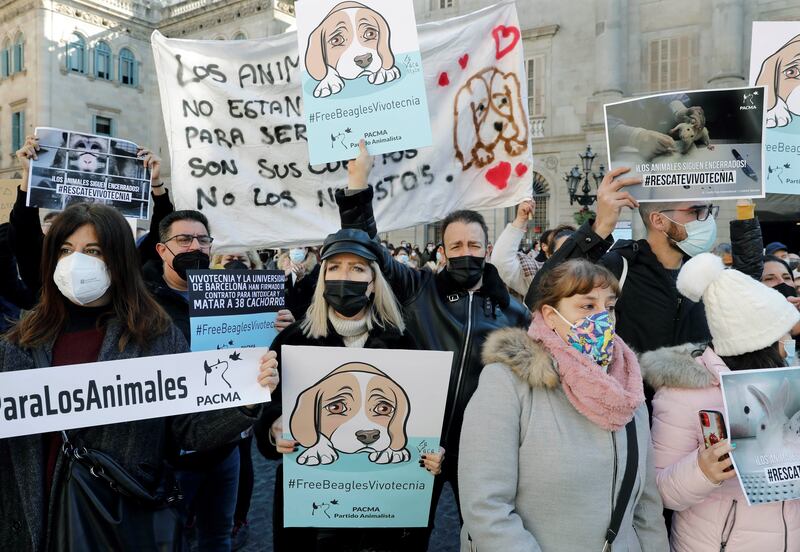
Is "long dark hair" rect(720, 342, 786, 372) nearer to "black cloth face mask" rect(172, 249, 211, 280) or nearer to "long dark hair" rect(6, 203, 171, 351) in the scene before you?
"long dark hair" rect(6, 203, 171, 351)

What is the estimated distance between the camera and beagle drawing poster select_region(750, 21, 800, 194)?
3.50m

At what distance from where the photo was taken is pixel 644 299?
2.77 metres

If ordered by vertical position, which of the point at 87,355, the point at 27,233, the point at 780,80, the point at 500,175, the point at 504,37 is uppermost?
the point at 504,37

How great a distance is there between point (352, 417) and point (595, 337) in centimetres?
97

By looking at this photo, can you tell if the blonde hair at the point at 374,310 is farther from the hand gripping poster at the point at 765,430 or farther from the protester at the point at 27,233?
the protester at the point at 27,233

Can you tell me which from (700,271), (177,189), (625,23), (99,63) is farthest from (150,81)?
(700,271)

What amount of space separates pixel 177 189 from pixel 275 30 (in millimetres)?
28815

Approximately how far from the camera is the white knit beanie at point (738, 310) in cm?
207

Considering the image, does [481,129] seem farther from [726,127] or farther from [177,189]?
[177,189]

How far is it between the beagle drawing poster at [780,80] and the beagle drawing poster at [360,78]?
2.16 m

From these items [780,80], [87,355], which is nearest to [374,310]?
[87,355]

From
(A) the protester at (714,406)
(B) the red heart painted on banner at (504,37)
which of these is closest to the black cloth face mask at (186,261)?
(B) the red heart painted on banner at (504,37)

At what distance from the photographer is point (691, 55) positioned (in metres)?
19.4

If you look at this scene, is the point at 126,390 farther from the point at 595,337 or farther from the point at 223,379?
the point at 595,337
